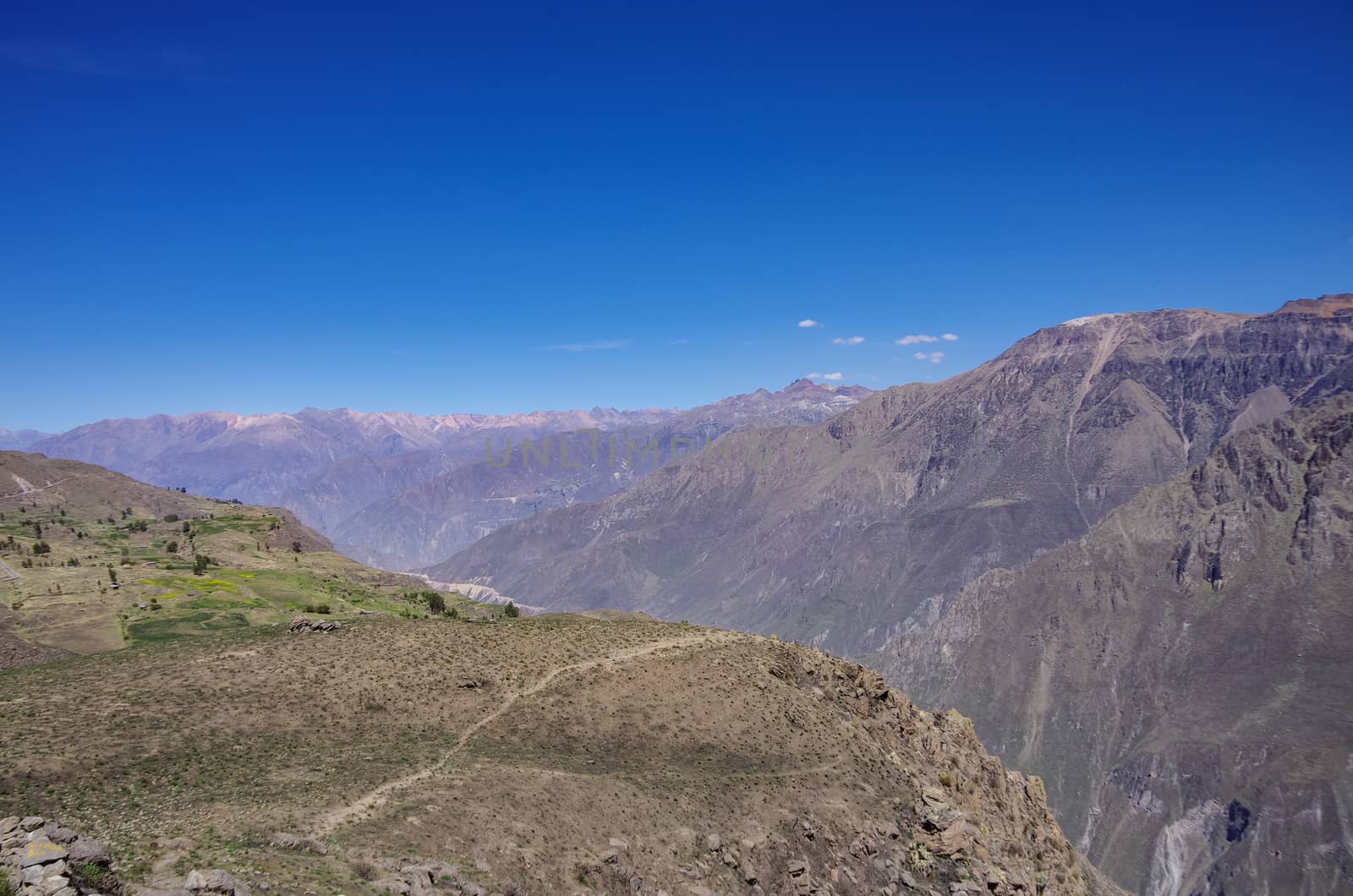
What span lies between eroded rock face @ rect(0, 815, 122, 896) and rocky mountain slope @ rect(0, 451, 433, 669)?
49088mm

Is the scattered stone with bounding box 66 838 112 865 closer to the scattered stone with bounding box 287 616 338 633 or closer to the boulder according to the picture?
the boulder

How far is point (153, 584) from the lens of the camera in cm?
9506

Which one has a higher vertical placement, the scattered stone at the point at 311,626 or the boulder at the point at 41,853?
the boulder at the point at 41,853

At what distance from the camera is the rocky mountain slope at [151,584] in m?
75.3

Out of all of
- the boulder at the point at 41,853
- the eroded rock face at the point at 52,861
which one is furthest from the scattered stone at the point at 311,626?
the boulder at the point at 41,853

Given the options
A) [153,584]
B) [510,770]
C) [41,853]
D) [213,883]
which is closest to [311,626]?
[510,770]

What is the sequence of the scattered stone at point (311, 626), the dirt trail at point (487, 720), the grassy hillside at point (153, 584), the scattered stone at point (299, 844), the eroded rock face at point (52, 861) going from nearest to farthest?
the eroded rock face at point (52, 861)
the scattered stone at point (299, 844)
the dirt trail at point (487, 720)
the scattered stone at point (311, 626)
the grassy hillside at point (153, 584)

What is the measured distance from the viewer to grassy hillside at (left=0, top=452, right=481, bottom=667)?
7556 cm

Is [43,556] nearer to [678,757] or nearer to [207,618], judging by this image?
[207,618]

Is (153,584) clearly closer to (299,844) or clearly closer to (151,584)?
(151,584)

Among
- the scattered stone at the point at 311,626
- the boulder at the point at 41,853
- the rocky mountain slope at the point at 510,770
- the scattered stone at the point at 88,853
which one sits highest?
the boulder at the point at 41,853

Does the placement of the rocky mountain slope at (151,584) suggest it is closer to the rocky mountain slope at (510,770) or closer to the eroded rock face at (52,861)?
the rocky mountain slope at (510,770)

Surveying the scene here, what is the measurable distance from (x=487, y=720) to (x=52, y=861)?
1326 inches

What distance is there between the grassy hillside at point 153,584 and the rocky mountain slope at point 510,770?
14.9 meters
